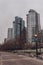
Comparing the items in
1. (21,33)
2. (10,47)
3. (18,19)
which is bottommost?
(10,47)

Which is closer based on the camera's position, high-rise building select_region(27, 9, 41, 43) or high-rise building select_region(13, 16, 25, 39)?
high-rise building select_region(27, 9, 41, 43)

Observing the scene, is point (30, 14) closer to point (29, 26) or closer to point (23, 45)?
point (29, 26)

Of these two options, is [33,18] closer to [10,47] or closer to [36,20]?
[36,20]

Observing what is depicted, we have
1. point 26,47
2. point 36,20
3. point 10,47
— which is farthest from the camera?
point 10,47

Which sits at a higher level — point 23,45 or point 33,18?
point 33,18

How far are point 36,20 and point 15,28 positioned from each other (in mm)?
42278

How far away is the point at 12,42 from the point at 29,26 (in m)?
34.4

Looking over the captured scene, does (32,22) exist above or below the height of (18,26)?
above

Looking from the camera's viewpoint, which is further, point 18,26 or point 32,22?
point 18,26

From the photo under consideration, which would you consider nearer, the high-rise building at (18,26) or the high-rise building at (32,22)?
the high-rise building at (32,22)

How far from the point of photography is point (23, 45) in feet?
475

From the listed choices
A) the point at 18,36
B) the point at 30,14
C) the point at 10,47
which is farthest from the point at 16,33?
the point at 30,14

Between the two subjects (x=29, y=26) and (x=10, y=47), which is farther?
(x=10, y=47)

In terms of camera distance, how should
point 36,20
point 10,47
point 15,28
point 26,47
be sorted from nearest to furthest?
point 36,20 < point 26,47 < point 10,47 < point 15,28
